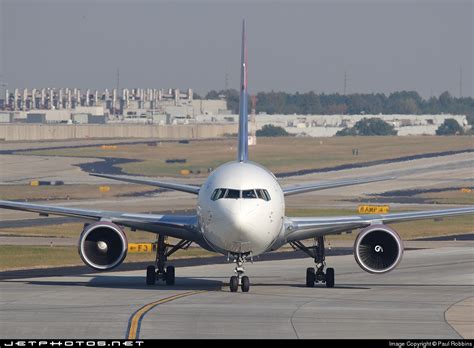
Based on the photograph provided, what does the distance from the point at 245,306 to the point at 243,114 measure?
10.9 m

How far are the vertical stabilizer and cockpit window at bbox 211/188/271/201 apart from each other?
4.46 metres

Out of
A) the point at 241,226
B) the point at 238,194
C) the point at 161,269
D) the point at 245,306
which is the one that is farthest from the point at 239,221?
the point at 161,269

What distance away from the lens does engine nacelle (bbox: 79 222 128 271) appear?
42.3m

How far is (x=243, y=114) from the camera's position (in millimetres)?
45719

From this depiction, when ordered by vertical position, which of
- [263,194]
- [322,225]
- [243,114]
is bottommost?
[322,225]

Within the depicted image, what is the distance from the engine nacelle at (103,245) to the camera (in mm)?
42281

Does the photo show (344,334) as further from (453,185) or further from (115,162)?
(115,162)

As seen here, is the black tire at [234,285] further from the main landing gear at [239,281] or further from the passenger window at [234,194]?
the passenger window at [234,194]

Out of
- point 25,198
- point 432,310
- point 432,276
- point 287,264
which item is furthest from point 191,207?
point 432,310

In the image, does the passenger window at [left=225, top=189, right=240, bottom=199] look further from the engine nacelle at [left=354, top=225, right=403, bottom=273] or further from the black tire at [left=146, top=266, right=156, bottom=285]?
the black tire at [left=146, top=266, right=156, bottom=285]

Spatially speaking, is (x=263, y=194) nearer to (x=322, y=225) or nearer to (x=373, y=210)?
(x=322, y=225)

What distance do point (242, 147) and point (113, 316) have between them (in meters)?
12.1

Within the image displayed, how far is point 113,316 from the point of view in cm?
3394

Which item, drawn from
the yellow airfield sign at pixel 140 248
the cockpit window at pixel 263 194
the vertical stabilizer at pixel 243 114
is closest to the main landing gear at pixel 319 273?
the vertical stabilizer at pixel 243 114
